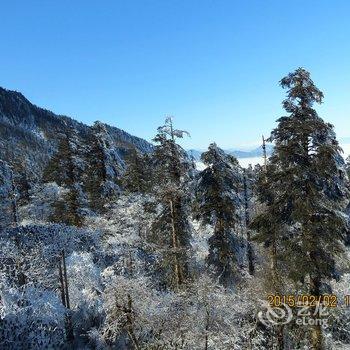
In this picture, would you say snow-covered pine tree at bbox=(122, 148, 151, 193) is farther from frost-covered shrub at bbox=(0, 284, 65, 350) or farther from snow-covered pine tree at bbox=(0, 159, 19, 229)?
frost-covered shrub at bbox=(0, 284, 65, 350)

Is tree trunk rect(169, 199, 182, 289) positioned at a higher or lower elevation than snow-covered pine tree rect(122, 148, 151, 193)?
lower

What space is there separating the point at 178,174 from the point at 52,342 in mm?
12868

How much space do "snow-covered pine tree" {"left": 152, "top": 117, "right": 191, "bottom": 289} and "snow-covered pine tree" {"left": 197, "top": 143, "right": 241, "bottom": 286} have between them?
1.33m

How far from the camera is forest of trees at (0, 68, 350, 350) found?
19844 millimetres

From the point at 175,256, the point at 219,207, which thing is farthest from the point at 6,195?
the point at 219,207

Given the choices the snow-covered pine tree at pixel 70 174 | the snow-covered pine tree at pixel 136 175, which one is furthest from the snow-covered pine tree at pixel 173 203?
the snow-covered pine tree at pixel 136 175

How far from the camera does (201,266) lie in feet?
126

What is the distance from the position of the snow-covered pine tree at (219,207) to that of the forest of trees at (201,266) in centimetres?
7

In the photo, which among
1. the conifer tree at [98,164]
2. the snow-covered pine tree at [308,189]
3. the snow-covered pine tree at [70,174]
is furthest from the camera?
the conifer tree at [98,164]

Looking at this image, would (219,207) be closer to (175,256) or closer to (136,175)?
(175,256)

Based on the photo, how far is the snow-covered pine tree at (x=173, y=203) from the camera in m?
29.0

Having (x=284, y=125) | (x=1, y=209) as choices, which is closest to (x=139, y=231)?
(x=1, y=209)

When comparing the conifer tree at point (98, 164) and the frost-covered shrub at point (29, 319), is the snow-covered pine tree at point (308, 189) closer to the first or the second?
the frost-covered shrub at point (29, 319)

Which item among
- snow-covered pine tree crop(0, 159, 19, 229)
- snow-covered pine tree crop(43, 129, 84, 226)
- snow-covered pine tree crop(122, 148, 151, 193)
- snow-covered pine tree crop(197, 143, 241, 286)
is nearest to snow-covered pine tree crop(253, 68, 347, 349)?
snow-covered pine tree crop(197, 143, 241, 286)
